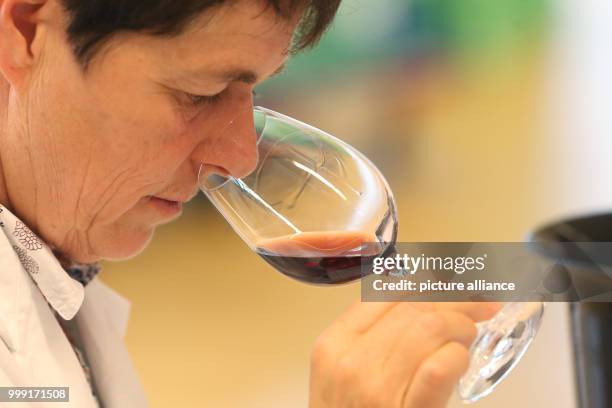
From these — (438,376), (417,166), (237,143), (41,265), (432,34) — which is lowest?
(438,376)

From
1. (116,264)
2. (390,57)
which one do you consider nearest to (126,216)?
(116,264)

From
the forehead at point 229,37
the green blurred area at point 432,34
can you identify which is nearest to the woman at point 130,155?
the forehead at point 229,37

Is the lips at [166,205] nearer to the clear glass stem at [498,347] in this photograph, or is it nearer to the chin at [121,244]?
the chin at [121,244]

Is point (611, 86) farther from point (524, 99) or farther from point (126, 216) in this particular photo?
point (126, 216)

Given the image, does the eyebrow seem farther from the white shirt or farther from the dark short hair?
the white shirt

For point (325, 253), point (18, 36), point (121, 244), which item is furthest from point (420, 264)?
point (18, 36)

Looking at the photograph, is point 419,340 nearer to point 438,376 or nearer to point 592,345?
point 438,376

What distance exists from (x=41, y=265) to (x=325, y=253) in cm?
26

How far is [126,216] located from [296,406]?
27 centimetres

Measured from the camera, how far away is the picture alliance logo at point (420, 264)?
0.76 meters

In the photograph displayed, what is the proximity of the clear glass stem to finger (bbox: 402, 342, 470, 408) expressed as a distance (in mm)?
58

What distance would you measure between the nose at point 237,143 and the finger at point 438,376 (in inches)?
10.1

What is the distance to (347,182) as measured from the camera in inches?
31.9

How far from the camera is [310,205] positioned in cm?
82
